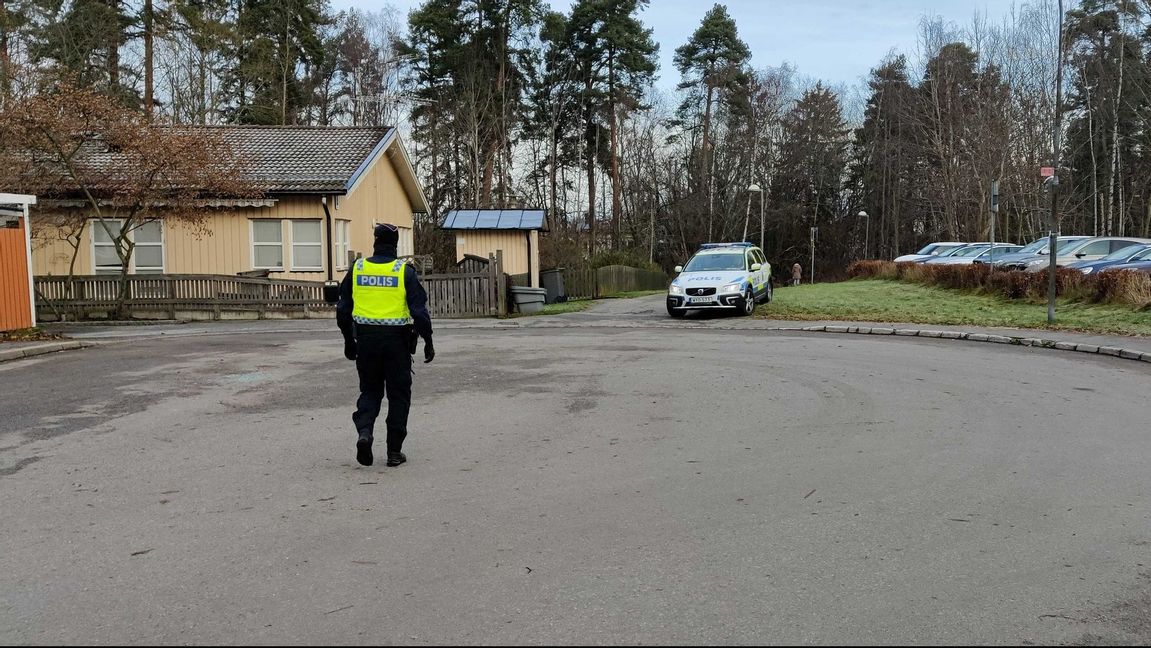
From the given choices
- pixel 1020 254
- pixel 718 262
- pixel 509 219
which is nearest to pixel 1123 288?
pixel 718 262

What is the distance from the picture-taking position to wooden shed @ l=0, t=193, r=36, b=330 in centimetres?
1661

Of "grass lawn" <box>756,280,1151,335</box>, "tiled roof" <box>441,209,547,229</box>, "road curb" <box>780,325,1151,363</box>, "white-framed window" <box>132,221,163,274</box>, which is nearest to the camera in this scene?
"road curb" <box>780,325,1151,363</box>

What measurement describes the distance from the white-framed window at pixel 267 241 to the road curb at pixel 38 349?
30.5 ft

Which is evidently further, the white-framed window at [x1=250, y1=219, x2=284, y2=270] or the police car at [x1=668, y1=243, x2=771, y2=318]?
the white-framed window at [x1=250, y1=219, x2=284, y2=270]

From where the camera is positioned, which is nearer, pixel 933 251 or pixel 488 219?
pixel 488 219

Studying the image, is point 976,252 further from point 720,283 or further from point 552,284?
point 720,283

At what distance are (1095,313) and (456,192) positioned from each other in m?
35.2

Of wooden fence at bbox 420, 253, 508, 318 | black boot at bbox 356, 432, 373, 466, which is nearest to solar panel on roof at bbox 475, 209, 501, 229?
wooden fence at bbox 420, 253, 508, 318

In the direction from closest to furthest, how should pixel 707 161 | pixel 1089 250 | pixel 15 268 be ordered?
pixel 15 268 → pixel 1089 250 → pixel 707 161

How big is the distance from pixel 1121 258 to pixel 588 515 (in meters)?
24.2

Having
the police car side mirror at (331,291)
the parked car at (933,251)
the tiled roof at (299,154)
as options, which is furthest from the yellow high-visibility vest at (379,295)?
the parked car at (933,251)

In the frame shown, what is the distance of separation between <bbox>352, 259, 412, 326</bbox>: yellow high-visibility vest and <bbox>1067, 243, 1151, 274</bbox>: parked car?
21590 millimetres

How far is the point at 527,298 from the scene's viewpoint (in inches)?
970

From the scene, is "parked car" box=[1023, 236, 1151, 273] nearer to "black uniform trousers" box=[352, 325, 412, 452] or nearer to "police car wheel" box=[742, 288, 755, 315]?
"police car wheel" box=[742, 288, 755, 315]
